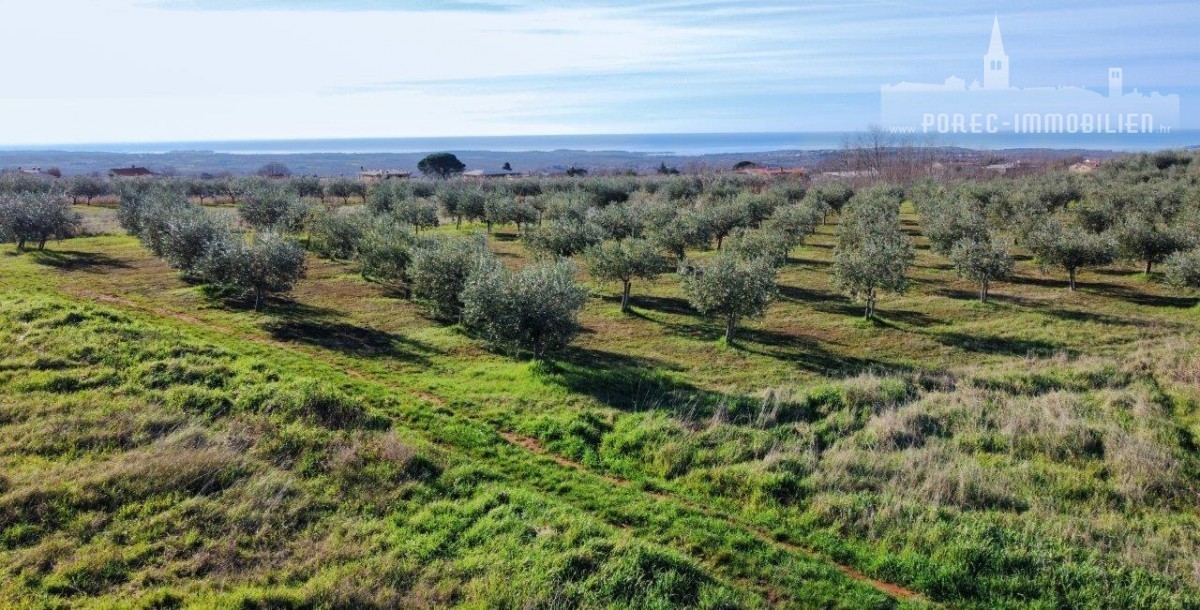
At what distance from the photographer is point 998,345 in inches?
1389

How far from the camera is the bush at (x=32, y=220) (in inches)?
2151

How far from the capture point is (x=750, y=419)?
22.6 m

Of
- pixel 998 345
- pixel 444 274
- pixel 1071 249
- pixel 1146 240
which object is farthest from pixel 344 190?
pixel 1146 240

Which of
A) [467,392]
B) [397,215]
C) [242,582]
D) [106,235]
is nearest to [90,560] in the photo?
[242,582]

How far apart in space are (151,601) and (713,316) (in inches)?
1298

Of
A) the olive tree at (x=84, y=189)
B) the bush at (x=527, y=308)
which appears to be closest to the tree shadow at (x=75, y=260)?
the bush at (x=527, y=308)

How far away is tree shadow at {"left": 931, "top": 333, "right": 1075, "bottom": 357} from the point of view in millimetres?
33938

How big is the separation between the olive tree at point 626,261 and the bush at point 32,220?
47.9 m

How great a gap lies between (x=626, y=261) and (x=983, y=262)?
23638mm

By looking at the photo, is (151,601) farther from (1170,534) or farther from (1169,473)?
(1169,473)

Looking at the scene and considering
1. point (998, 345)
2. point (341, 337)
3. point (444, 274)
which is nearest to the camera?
point (341, 337)

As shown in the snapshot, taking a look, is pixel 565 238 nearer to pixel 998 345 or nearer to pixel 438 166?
pixel 998 345

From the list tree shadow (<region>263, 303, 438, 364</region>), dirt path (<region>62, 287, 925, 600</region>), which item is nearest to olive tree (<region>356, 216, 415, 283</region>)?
tree shadow (<region>263, 303, 438, 364</region>)

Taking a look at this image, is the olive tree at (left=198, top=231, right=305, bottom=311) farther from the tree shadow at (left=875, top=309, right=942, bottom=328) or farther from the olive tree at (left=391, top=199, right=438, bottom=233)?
the tree shadow at (left=875, top=309, right=942, bottom=328)
